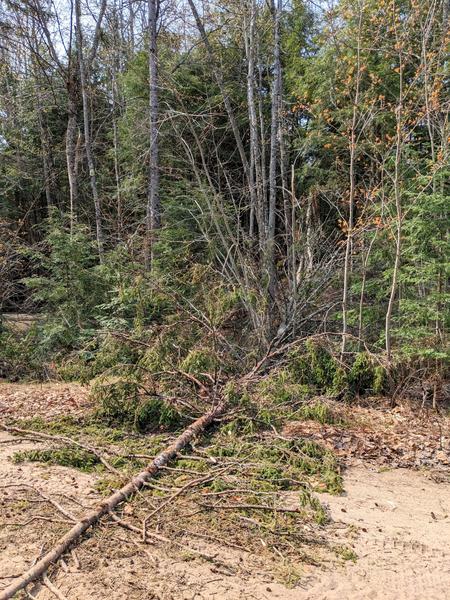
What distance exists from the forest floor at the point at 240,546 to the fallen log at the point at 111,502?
0.07 meters

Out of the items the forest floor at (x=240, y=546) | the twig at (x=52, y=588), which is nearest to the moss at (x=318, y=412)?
the forest floor at (x=240, y=546)

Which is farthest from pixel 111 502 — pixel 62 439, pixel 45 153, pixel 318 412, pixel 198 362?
pixel 45 153

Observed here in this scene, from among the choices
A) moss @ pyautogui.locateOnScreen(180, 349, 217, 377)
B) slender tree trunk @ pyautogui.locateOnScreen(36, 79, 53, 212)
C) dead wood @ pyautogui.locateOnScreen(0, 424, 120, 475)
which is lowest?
dead wood @ pyautogui.locateOnScreen(0, 424, 120, 475)

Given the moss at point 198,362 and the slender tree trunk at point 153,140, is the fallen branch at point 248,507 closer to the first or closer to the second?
the moss at point 198,362

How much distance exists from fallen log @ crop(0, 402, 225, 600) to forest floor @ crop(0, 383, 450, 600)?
74 millimetres

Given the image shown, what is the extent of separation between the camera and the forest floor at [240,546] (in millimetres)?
3082

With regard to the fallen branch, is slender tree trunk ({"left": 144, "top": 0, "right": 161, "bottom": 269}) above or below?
above

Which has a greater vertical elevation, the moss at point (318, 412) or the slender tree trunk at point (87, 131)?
the slender tree trunk at point (87, 131)

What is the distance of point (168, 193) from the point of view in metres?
12.2

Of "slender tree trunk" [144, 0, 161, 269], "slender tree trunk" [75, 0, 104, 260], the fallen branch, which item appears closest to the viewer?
the fallen branch

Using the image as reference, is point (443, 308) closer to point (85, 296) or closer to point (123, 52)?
point (85, 296)

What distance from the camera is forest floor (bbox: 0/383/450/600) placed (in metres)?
3.08

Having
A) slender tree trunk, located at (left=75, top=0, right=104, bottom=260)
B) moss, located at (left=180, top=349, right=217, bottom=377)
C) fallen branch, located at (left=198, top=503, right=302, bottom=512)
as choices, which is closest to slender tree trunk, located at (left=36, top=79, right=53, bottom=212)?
slender tree trunk, located at (left=75, top=0, right=104, bottom=260)

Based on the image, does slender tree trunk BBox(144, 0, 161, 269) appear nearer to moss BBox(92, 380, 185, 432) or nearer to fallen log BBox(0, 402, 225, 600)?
moss BBox(92, 380, 185, 432)
